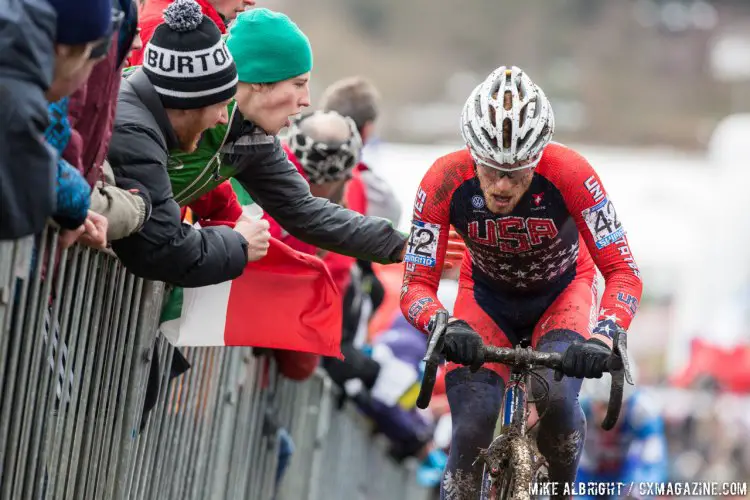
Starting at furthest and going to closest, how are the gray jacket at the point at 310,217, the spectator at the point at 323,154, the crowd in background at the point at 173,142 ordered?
the spectator at the point at 323,154 < the gray jacket at the point at 310,217 < the crowd in background at the point at 173,142

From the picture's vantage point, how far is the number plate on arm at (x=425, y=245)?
24.2 feet

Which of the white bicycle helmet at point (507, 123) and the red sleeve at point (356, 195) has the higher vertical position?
the white bicycle helmet at point (507, 123)

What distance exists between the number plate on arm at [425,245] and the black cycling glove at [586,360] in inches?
45.5

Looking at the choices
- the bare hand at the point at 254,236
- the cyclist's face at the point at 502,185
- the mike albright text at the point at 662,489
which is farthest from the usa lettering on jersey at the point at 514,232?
the mike albright text at the point at 662,489

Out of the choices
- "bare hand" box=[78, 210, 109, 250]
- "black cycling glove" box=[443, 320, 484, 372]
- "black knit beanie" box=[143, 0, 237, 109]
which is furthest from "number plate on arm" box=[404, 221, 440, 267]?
"bare hand" box=[78, 210, 109, 250]

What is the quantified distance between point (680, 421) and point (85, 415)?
23853mm

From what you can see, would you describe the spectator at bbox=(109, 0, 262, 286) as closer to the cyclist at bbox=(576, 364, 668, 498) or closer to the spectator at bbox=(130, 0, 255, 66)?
the spectator at bbox=(130, 0, 255, 66)

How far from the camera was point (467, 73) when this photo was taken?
111375 millimetres

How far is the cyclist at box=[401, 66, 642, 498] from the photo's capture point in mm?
6984

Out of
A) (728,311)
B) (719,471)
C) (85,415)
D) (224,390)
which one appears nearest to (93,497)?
(85,415)

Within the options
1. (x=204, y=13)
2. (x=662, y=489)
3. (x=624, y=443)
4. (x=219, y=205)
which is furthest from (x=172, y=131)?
(x=624, y=443)

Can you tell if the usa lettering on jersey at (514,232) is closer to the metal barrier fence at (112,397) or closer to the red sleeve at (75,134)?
the metal barrier fence at (112,397)

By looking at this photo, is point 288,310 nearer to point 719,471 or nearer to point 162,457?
point 162,457

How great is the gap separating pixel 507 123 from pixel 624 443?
577 cm
